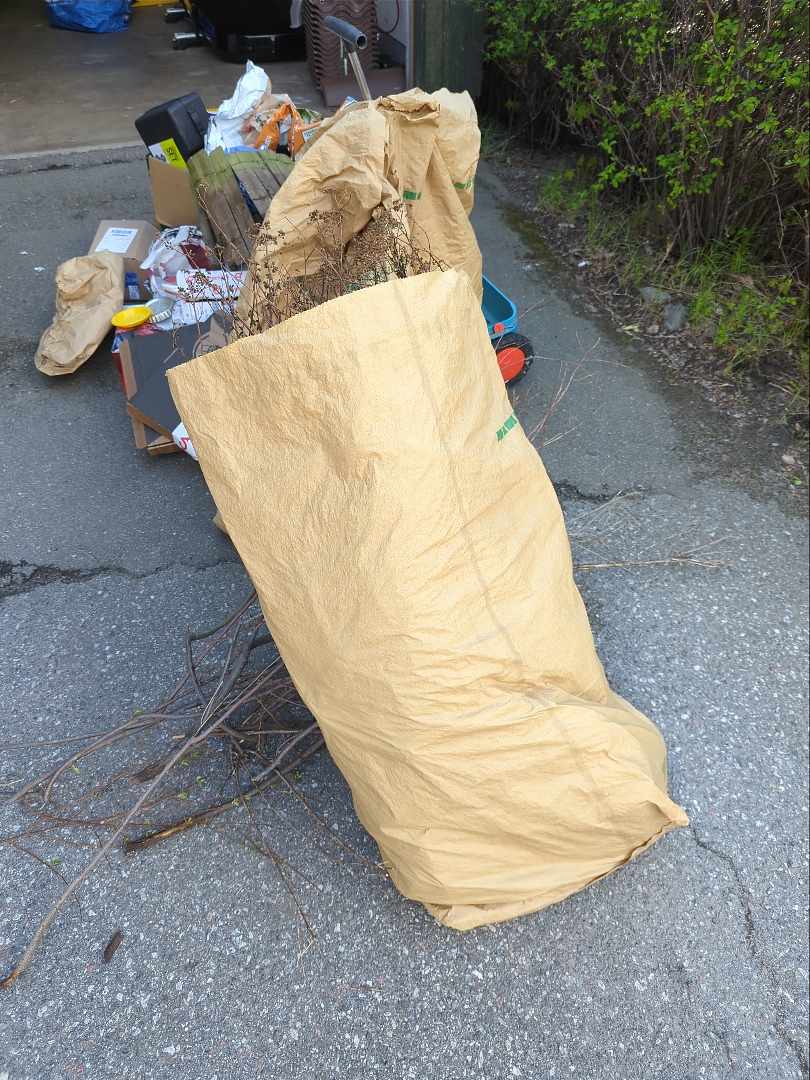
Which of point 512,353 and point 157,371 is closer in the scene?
point 157,371

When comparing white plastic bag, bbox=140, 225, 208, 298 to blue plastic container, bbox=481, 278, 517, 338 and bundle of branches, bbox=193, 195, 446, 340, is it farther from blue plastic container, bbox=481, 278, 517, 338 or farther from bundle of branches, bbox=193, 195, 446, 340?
bundle of branches, bbox=193, 195, 446, 340

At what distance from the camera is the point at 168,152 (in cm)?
329

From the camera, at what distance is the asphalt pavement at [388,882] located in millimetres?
1477

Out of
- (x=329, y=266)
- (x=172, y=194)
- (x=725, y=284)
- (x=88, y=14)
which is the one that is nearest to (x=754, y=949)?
(x=329, y=266)

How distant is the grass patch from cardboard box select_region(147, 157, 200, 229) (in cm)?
206

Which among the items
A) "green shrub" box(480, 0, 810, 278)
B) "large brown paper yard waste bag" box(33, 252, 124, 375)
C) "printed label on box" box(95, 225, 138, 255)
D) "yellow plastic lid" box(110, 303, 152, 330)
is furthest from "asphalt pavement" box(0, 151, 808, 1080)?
"green shrub" box(480, 0, 810, 278)

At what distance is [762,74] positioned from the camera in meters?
2.85

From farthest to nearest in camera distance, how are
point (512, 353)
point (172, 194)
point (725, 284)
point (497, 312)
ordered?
point (725, 284) → point (172, 194) → point (497, 312) → point (512, 353)

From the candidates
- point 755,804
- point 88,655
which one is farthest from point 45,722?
point 755,804

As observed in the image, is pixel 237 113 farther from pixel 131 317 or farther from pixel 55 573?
pixel 55 573

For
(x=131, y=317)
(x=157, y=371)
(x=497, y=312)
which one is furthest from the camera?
(x=497, y=312)

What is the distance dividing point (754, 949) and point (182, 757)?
141cm

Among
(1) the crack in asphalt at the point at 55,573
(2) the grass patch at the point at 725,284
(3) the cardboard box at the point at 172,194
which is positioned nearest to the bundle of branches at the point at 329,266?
(1) the crack in asphalt at the point at 55,573

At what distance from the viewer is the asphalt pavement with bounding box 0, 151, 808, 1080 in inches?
58.1
